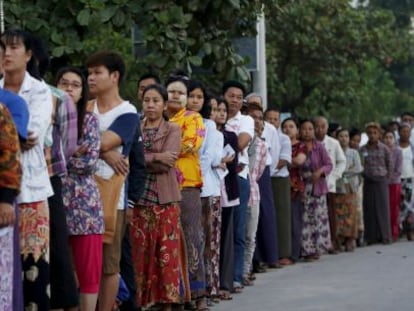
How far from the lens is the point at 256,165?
14.2 m

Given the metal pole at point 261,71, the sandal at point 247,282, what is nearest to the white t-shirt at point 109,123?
the sandal at point 247,282

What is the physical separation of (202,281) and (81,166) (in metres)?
2.93

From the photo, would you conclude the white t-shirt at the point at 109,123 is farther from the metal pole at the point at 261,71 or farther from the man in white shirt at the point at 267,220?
the metal pole at the point at 261,71

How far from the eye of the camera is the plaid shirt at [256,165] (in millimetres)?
13867

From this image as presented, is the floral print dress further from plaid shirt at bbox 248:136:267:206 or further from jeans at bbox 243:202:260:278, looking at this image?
jeans at bbox 243:202:260:278

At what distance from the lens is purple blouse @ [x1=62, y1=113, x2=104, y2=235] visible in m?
8.64

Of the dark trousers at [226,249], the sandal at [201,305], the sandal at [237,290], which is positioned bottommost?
the sandal at [201,305]

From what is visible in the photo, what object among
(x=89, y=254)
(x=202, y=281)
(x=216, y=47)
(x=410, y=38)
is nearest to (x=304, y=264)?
(x=216, y=47)

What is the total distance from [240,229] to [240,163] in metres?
0.65

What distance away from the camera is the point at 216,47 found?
A: 1383 centimetres

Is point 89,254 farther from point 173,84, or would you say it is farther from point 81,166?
point 173,84

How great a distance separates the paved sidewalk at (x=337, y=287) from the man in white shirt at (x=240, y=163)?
1.00 ft

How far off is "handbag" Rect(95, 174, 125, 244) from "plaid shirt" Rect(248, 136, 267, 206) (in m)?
4.70

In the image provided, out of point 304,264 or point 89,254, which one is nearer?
point 89,254
